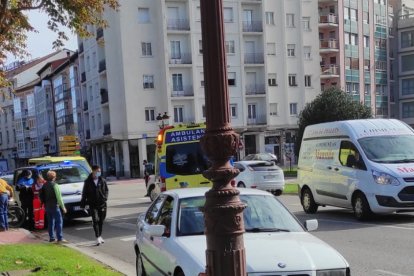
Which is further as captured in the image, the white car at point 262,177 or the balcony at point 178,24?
the balcony at point 178,24

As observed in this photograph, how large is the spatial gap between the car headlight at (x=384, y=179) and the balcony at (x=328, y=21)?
57473mm

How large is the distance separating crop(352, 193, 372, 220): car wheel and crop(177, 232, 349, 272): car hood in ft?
25.1

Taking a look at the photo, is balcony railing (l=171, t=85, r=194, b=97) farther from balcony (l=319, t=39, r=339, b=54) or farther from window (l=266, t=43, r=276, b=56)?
balcony (l=319, t=39, r=339, b=54)

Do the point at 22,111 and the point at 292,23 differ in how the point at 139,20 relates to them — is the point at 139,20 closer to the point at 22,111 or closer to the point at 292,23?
the point at 292,23

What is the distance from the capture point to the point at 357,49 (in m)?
71.6

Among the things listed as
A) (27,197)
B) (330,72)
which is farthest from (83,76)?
(27,197)

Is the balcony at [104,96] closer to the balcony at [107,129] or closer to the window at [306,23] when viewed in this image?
the balcony at [107,129]

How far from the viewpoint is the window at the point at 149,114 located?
5610cm

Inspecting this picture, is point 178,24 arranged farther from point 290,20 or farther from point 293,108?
point 293,108

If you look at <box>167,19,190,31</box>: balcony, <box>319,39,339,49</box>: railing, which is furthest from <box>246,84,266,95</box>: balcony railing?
<box>319,39,339,49</box>: railing

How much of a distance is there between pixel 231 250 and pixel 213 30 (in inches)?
62.1

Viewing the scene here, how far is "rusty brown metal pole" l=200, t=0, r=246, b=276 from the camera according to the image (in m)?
3.81

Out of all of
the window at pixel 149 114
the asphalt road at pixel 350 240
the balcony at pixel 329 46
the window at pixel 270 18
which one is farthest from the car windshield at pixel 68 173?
the balcony at pixel 329 46

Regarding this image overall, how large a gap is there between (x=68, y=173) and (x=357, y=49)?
60.6m
